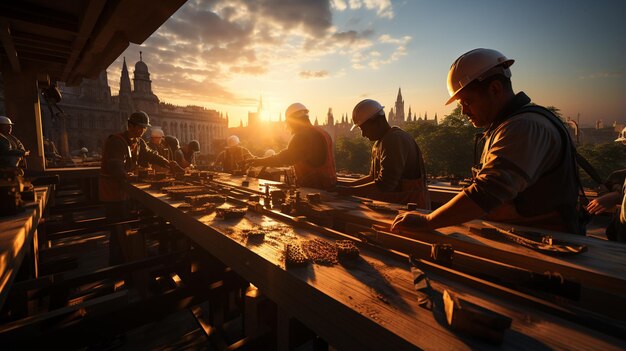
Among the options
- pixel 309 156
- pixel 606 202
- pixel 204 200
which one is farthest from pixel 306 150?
pixel 606 202

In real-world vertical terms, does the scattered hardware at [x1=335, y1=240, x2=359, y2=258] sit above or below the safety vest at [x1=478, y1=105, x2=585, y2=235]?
below

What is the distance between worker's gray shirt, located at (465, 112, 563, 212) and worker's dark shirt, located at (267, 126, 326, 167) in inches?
130

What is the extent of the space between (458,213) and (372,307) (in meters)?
0.99

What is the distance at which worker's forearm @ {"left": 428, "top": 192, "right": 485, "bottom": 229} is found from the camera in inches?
68.6

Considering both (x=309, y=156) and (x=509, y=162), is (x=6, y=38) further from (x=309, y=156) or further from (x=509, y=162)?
(x=509, y=162)

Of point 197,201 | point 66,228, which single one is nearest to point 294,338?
point 197,201

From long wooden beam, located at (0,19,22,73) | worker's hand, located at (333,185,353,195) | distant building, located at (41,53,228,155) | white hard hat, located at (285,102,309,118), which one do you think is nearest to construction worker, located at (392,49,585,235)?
worker's hand, located at (333,185,353,195)

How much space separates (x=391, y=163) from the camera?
12.0 feet

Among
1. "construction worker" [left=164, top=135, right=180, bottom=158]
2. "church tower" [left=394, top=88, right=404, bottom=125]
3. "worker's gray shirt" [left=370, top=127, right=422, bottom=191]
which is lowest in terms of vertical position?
"worker's gray shirt" [left=370, top=127, right=422, bottom=191]

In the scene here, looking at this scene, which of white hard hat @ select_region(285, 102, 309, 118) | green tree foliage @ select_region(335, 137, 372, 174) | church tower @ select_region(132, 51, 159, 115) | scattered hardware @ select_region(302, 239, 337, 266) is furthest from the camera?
church tower @ select_region(132, 51, 159, 115)

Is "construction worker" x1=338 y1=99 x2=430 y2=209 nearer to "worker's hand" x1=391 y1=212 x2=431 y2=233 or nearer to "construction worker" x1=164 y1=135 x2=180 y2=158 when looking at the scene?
"worker's hand" x1=391 y1=212 x2=431 y2=233

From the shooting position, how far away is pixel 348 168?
165ft

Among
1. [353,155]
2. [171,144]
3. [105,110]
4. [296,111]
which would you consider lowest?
[353,155]

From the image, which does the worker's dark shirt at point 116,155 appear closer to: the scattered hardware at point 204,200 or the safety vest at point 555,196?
the scattered hardware at point 204,200
